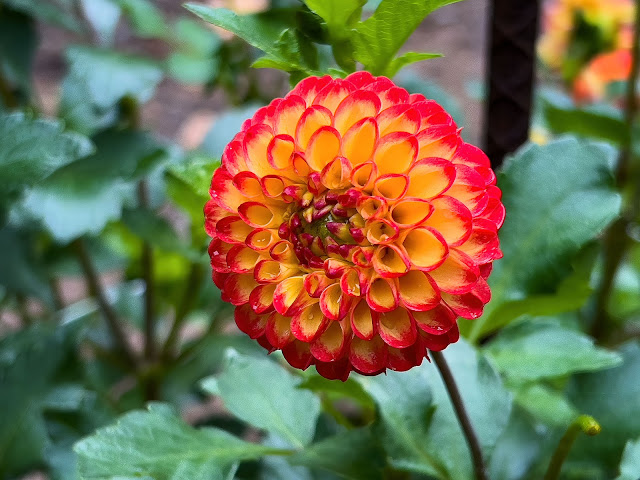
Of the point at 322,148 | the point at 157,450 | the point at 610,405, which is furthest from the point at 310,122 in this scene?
the point at 610,405

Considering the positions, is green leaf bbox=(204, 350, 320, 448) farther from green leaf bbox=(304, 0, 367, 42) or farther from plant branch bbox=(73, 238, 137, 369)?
plant branch bbox=(73, 238, 137, 369)

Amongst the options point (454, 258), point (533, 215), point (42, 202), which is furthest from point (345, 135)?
point (42, 202)

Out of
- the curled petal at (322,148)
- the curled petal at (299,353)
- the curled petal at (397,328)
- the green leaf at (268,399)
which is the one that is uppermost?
the curled petal at (322,148)

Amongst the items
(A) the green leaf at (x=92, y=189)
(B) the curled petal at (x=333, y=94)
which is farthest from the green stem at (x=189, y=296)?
(B) the curled petal at (x=333, y=94)

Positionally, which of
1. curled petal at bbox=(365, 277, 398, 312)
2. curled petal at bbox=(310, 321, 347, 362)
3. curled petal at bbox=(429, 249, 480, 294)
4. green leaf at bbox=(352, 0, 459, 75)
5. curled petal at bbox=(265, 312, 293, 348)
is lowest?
curled petal at bbox=(265, 312, 293, 348)

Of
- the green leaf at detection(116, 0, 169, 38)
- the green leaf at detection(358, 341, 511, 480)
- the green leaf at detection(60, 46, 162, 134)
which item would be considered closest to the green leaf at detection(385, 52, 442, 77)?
the green leaf at detection(358, 341, 511, 480)

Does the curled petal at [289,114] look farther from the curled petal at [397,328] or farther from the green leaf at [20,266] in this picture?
the green leaf at [20,266]

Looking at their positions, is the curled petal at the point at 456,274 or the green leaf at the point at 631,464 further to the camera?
the green leaf at the point at 631,464
